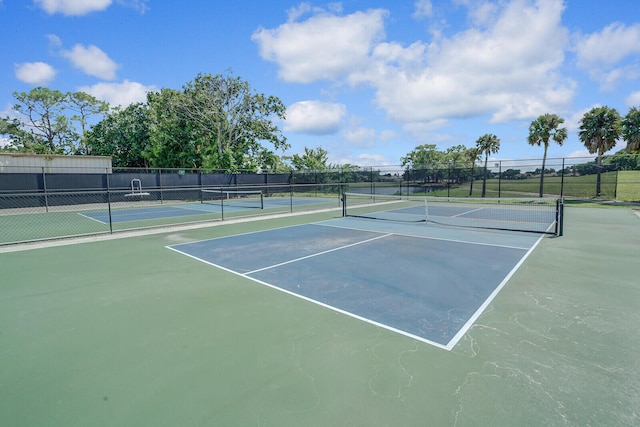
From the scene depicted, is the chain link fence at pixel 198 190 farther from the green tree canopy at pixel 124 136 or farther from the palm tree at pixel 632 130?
the green tree canopy at pixel 124 136

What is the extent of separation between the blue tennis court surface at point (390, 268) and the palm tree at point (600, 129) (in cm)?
1935

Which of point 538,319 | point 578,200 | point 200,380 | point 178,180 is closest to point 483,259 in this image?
point 538,319

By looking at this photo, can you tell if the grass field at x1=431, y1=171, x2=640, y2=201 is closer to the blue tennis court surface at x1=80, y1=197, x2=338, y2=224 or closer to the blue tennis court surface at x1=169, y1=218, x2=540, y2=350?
the blue tennis court surface at x1=169, y1=218, x2=540, y2=350

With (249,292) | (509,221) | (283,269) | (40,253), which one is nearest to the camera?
(249,292)

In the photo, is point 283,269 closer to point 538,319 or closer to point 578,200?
point 538,319

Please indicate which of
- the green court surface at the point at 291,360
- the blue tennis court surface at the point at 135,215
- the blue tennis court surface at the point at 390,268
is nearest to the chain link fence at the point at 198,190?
the blue tennis court surface at the point at 135,215

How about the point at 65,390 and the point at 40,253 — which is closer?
the point at 65,390

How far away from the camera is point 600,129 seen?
71.9 ft

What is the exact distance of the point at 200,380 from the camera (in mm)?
2732

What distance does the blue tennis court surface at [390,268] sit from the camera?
404 centimetres

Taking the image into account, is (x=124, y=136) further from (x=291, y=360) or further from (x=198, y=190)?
(x=291, y=360)

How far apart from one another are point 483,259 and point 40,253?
34.5 ft

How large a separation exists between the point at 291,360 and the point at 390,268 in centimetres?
344

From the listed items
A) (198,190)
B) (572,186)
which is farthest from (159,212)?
(572,186)
